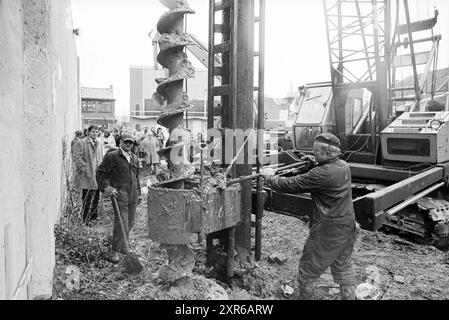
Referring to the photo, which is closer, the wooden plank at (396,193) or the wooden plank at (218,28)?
the wooden plank at (218,28)

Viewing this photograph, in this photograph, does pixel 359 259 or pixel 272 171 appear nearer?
pixel 272 171

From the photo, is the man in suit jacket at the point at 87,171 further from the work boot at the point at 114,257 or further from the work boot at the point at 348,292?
the work boot at the point at 348,292

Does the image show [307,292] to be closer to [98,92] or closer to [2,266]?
[2,266]

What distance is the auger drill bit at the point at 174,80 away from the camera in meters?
3.19

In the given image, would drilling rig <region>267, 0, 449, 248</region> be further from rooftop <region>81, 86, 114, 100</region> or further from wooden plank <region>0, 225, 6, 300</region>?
rooftop <region>81, 86, 114, 100</region>

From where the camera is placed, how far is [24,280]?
2.88 meters

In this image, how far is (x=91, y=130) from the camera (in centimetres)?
695

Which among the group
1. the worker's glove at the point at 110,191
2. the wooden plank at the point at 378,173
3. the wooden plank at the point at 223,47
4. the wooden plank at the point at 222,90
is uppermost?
the wooden plank at the point at 223,47

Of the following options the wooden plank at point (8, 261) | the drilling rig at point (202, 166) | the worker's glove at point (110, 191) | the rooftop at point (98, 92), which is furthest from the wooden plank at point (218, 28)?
the rooftop at point (98, 92)

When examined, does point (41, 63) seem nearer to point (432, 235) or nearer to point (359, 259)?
point (359, 259)

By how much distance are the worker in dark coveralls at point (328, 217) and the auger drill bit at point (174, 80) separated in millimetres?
944

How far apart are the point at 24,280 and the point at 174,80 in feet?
6.57
